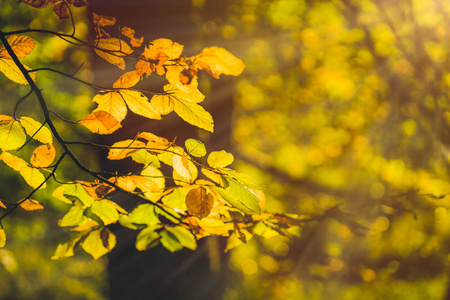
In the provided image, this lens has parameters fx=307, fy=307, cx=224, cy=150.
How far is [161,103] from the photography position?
88 centimetres

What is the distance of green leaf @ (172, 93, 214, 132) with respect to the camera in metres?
0.83

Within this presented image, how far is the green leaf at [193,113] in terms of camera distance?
0.83m

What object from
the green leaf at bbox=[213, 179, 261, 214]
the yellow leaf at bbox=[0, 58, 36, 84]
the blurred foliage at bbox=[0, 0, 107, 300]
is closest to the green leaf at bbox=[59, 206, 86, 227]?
the yellow leaf at bbox=[0, 58, 36, 84]

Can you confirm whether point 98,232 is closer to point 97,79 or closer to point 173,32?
point 97,79

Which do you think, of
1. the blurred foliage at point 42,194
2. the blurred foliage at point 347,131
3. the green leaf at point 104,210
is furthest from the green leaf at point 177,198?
the blurred foliage at point 347,131

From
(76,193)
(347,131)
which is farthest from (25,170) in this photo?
(347,131)

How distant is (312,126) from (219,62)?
701 centimetres

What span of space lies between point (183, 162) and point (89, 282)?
12.2 meters

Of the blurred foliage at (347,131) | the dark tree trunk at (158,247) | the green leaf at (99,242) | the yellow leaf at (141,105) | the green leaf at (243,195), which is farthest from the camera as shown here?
the blurred foliage at (347,131)

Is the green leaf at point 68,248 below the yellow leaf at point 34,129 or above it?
below

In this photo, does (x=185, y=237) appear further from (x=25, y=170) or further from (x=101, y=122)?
(x=25, y=170)

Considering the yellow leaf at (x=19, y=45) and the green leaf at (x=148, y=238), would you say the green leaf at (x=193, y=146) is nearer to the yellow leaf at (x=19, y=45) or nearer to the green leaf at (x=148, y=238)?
the green leaf at (x=148, y=238)

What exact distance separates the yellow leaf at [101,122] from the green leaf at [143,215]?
0.89 ft

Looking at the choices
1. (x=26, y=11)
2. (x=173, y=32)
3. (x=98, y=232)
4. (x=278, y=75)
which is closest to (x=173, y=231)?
(x=98, y=232)
